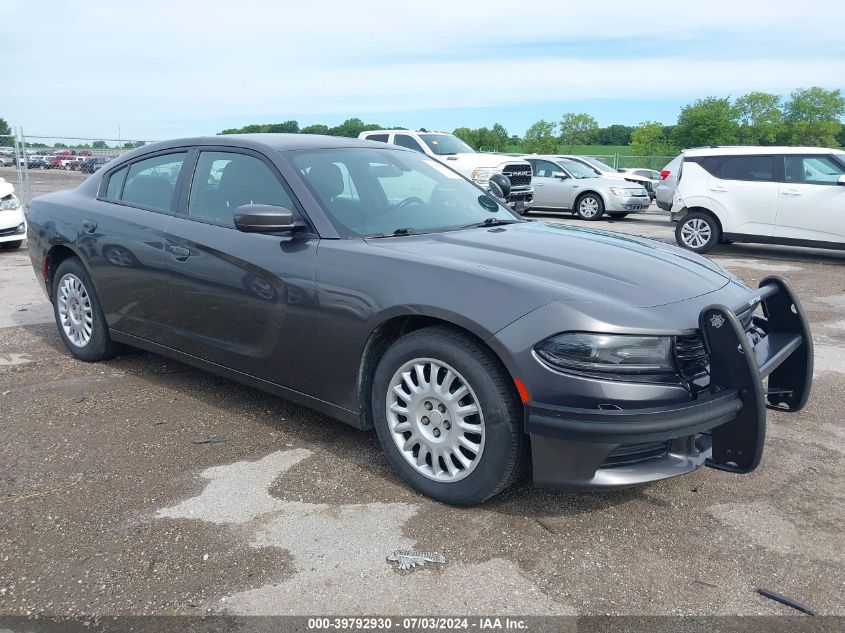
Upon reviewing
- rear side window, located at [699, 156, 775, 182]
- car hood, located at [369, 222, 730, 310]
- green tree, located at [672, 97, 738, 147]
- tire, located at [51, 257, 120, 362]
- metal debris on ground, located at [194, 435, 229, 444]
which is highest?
green tree, located at [672, 97, 738, 147]

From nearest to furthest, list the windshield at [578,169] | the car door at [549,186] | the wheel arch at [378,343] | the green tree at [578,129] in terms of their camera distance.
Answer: the wheel arch at [378,343] < the car door at [549,186] < the windshield at [578,169] < the green tree at [578,129]

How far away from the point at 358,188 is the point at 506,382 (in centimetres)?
158

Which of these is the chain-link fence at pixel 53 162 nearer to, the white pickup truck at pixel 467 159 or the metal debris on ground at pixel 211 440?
the white pickup truck at pixel 467 159

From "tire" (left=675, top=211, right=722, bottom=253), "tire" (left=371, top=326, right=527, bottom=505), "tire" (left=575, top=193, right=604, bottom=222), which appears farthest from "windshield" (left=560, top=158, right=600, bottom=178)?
"tire" (left=371, top=326, right=527, bottom=505)

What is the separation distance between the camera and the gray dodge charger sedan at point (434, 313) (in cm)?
291

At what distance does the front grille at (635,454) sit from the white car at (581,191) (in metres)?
15.9

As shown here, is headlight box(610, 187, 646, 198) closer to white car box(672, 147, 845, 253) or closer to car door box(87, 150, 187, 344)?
white car box(672, 147, 845, 253)

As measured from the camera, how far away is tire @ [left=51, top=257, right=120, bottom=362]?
5.14m

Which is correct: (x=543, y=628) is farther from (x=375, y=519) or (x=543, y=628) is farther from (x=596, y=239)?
(x=596, y=239)

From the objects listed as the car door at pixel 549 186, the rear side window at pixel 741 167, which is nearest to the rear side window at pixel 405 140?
the car door at pixel 549 186

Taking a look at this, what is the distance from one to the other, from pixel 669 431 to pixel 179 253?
2826mm

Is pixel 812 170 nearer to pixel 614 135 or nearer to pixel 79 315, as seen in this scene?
pixel 79 315

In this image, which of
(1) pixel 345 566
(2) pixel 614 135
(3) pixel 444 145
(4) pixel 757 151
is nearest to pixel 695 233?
(4) pixel 757 151

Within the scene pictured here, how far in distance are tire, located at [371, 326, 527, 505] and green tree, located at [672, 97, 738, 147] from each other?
62185mm
